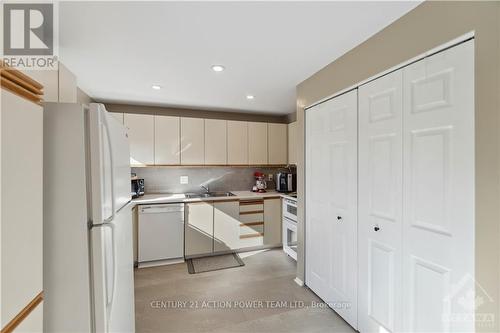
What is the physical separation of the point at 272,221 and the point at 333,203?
5.71ft

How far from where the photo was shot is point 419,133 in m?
1.37

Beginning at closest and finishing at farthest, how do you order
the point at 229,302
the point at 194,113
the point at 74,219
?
the point at 74,219, the point at 229,302, the point at 194,113

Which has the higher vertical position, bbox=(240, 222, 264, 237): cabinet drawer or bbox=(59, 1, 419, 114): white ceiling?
bbox=(59, 1, 419, 114): white ceiling

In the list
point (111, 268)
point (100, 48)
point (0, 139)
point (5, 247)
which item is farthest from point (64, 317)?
point (100, 48)

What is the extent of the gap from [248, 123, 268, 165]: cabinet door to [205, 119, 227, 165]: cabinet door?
45 centimetres

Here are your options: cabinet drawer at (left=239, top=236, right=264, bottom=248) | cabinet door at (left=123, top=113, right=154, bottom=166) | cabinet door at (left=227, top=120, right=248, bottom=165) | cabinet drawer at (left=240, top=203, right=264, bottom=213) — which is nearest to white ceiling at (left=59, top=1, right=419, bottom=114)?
cabinet door at (left=123, top=113, right=154, bottom=166)

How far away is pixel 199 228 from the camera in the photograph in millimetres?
3334

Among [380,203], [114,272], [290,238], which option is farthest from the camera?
[290,238]

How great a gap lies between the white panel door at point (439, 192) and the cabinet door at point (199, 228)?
249 cm

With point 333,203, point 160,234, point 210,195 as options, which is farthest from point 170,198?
point 333,203

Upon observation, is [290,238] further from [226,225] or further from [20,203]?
[20,203]

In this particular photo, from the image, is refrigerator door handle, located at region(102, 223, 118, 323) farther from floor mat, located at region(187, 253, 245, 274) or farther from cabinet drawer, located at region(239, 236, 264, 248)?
cabinet drawer, located at region(239, 236, 264, 248)

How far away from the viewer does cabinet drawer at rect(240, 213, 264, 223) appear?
357 cm

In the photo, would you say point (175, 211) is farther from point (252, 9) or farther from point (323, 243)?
point (252, 9)
